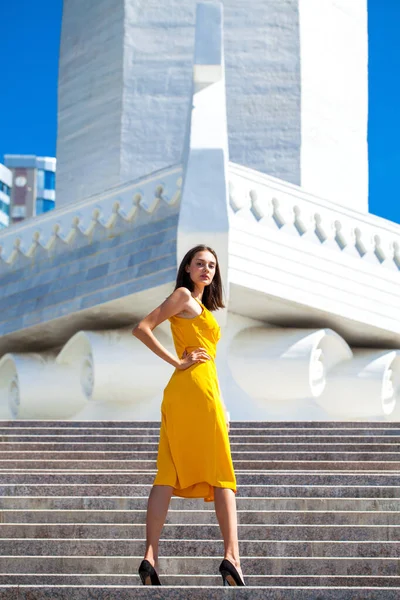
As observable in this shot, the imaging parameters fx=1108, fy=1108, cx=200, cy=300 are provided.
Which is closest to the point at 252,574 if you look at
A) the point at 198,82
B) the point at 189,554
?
the point at 189,554

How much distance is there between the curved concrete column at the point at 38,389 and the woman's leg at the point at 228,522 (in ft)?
24.2

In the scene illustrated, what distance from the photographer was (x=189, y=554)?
4.76 meters

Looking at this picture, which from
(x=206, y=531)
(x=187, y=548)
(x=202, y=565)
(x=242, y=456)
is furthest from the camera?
(x=242, y=456)

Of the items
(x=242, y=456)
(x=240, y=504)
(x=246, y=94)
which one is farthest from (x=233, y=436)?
(x=246, y=94)

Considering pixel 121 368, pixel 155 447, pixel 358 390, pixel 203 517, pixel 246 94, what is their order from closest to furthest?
pixel 203 517
pixel 155 447
pixel 121 368
pixel 358 390
pixel 246 94

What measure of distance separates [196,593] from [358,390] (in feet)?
25.2

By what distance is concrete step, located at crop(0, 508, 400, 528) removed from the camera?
201 inches

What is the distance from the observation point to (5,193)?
5838 centimetres

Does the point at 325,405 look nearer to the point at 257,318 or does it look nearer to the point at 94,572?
the point at 257,318

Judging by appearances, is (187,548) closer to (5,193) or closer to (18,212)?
(5,193)

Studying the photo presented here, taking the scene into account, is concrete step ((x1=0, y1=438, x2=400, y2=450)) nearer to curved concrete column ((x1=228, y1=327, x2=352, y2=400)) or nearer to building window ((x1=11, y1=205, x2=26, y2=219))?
curved concrete column ((x1=228, y1=327, x2=352, y2=400))

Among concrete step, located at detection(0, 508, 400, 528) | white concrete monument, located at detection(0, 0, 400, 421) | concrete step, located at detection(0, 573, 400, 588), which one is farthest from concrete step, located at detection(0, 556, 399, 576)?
white concrete monument, located at detection(0, 0, 400, 421)

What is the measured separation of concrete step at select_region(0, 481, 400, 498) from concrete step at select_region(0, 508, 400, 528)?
0.34 meters

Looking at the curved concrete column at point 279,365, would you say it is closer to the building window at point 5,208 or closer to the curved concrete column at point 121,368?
the curved concrete column at point 121,368
